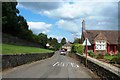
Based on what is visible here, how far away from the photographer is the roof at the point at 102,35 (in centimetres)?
8031

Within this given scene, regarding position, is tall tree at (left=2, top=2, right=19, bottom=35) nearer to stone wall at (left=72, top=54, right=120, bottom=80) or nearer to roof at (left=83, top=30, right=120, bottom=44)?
stone wall at (left=72, top=54, right=120, bottom=80)

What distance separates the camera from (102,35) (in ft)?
264

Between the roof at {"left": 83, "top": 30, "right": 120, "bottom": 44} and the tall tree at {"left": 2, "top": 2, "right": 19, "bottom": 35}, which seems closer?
the tall tree at {"left": 2, "top": 2, "right": 19, "bottom": 35}

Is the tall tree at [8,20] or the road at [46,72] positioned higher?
the tall tree at [8,20]

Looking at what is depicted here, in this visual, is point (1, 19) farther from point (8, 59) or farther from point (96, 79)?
point (96, 79)

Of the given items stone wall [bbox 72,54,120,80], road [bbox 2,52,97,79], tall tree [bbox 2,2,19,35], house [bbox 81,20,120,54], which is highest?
tall tree [bbox 2,2,19,35]

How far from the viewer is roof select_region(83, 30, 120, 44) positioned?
263 ft

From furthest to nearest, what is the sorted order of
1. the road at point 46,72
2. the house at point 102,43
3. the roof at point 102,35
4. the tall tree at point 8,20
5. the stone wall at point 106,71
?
the roof at point 102,35 → the house at point 102,43 → the tall tree at point 8,20 → the road at point 46,72 → the stone wall at point 106,71

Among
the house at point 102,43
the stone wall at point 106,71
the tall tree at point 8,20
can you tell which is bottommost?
the stone wall at point 106,71

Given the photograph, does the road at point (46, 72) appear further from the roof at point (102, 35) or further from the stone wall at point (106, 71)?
the roof at point (102, 35)

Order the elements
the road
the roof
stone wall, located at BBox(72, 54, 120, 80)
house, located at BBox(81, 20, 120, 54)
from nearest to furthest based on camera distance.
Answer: stone wall, located at BBox(72, 54, 120, 80) → the road → house, located at BBox(81, 20, 120, 54) → the roof

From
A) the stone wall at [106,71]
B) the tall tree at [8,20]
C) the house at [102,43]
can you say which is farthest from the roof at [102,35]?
the stone wall at [106,71]

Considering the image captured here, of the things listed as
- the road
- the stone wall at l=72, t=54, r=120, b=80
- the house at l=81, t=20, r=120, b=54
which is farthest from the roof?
the stone wall at l=72, t=54, r=120, b=80

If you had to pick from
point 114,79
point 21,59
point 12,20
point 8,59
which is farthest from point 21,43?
point 114,79
